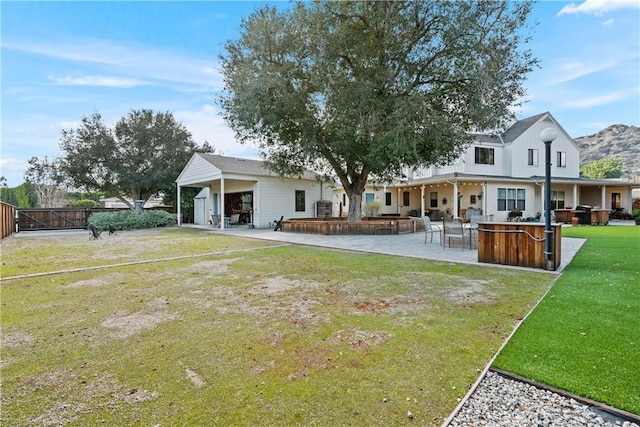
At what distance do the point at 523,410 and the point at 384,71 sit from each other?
448 inches

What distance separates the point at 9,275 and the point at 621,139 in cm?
9813

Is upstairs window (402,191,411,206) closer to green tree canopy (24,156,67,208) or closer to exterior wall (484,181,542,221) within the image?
exterior wall (484,181,542,221)

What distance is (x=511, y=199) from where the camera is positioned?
20922mm

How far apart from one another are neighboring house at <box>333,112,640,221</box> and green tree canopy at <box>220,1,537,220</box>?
775cm

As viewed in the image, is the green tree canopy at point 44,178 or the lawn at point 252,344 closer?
the lawn at point 252,344

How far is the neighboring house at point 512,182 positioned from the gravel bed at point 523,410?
1791cm

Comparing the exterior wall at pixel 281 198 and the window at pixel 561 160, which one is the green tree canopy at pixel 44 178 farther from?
the window at pixel 561 160

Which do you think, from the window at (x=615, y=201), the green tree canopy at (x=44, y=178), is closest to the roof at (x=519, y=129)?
the window at (x=615, y=201)

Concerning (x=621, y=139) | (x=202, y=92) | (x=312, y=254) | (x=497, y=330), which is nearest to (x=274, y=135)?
(x=202, y=92)

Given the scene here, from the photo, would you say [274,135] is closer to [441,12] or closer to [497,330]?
[441,12]

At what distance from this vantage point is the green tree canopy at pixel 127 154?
83.0 ft

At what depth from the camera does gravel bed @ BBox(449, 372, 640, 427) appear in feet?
6.56

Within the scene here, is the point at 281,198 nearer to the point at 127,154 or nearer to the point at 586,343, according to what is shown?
the point at 127,154

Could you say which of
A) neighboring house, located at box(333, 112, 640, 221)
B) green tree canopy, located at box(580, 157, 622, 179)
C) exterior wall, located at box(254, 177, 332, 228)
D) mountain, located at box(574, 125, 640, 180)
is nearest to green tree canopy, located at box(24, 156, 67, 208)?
exterior wall, located at box(254, 177, 332, 228)
